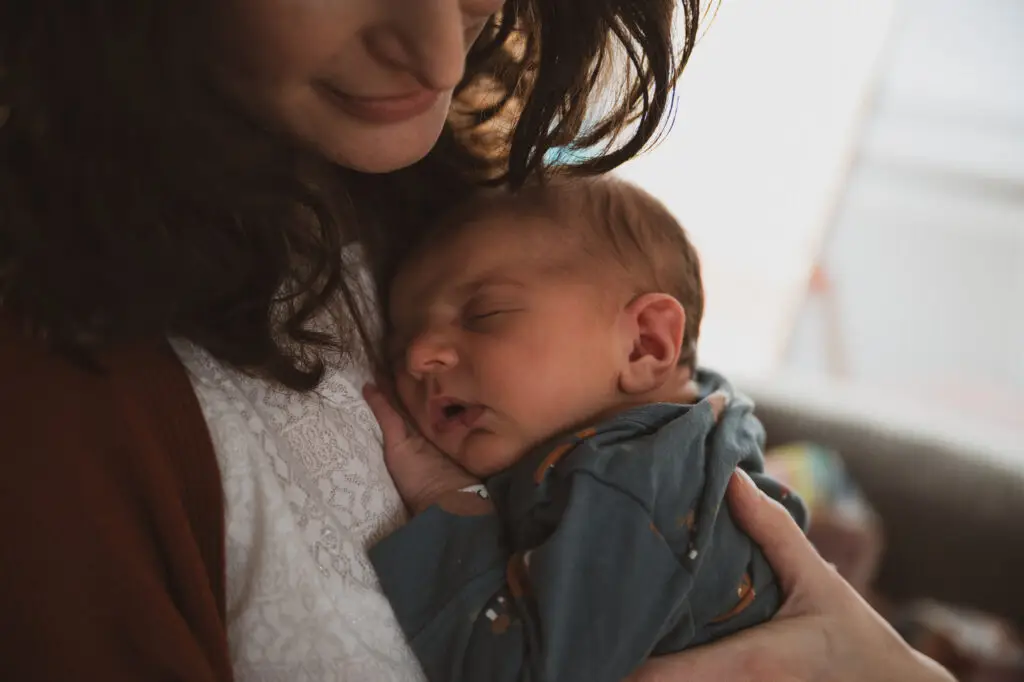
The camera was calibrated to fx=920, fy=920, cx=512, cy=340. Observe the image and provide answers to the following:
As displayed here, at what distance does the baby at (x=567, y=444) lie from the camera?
87 centimetres

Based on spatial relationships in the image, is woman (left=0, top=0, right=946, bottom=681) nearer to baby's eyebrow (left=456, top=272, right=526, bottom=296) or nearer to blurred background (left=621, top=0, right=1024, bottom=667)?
baby's eyebrow (left=456, top=272, right=526, bottom=296)

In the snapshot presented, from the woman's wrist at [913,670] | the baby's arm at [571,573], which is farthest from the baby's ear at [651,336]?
the woman's wrist at [913,670]

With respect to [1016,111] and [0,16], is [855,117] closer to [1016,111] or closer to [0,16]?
[1016,111]

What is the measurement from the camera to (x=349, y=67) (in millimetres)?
772

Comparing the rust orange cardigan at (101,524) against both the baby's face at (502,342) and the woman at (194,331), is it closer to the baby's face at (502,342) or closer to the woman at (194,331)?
the woman at (194,331)

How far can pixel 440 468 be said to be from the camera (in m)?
0.99

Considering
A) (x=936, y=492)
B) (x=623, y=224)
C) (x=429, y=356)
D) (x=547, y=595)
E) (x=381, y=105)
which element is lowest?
(x=936, y=492)

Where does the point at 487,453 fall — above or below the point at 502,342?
below

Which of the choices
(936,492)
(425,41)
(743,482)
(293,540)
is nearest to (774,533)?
(743,482)

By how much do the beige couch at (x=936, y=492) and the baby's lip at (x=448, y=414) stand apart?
1.53 m

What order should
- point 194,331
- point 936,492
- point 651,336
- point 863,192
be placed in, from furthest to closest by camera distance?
point 863,192
point 936,492
point 651,336
point 194,331

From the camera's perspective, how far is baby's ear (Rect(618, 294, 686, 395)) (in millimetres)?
1077

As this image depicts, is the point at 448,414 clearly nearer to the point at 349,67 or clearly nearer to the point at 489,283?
the point at 489,283

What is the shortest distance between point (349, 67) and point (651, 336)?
0.49 metres
